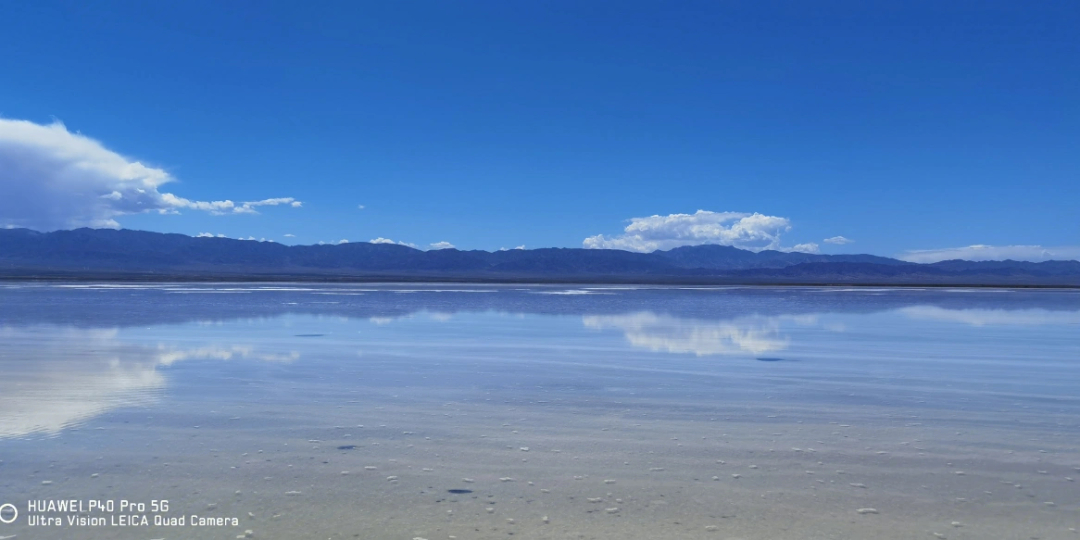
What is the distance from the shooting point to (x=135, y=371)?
923 cm

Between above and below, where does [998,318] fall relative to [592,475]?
above

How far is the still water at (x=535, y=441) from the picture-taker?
4.25m

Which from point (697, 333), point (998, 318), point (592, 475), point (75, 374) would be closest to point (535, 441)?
point (592, 475)

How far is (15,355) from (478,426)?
330 inches

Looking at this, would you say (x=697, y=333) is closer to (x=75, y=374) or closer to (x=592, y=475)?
(x=592, y=475)

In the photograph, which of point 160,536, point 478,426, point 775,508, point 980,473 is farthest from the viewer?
point 478,426

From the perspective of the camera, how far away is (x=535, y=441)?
5.96m

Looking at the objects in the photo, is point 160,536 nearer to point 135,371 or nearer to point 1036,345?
point 135,371

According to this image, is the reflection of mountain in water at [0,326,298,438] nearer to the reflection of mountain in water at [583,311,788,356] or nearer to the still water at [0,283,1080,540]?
the still water at [0,283,1080,540]

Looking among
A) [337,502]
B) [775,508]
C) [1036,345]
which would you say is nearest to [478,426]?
[337,502]

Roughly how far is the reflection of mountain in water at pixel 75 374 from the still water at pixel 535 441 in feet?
0.17

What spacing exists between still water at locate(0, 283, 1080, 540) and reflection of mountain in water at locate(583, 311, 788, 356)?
34 cm

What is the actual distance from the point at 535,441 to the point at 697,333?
9696mm

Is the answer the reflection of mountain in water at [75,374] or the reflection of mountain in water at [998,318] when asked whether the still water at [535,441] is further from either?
the reflection of mountain in water at [998,318]
